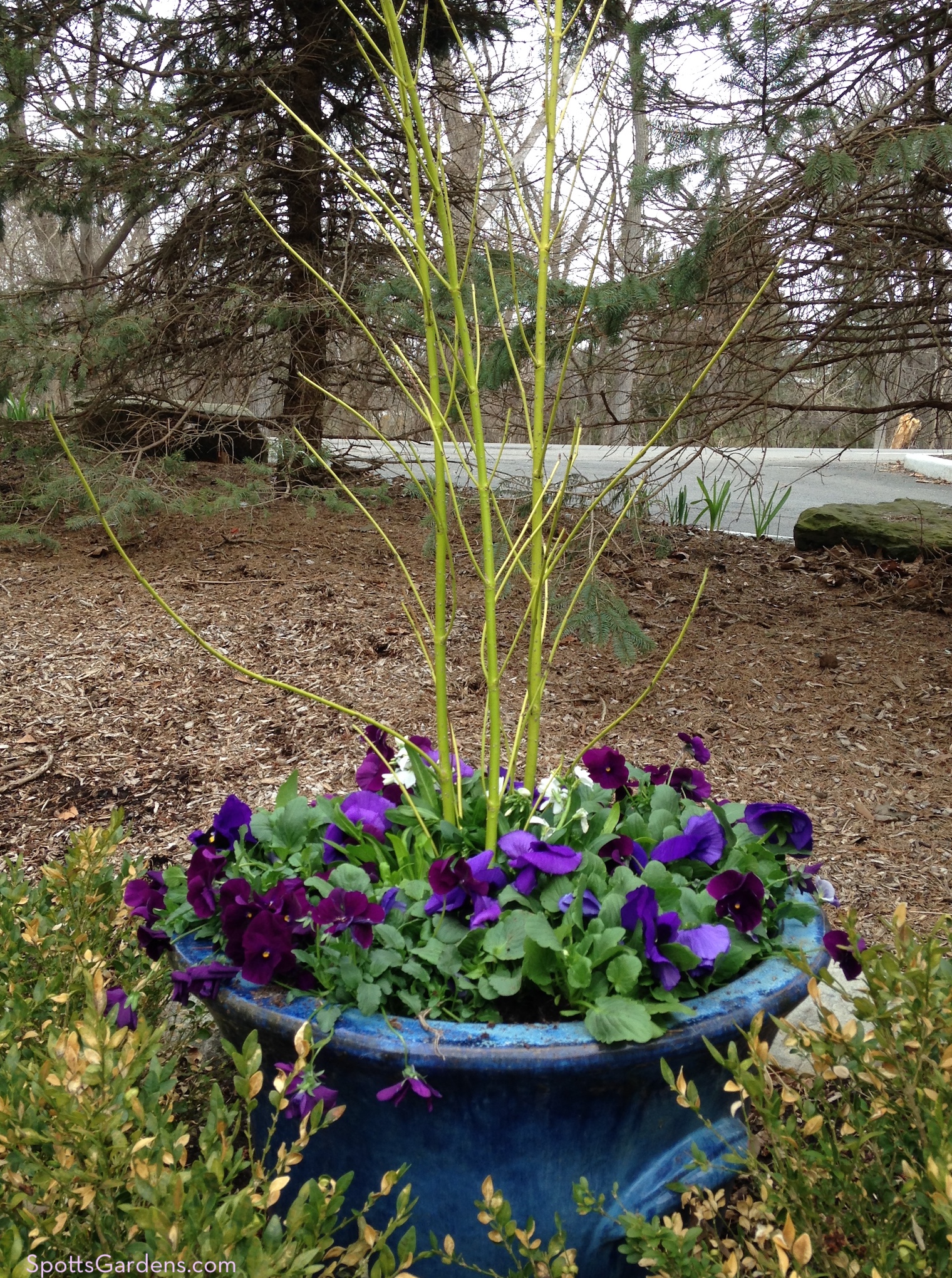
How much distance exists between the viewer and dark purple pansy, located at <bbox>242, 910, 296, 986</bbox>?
126 cm

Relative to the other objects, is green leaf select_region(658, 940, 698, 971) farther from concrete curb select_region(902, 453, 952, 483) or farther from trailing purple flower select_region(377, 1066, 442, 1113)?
concrete curb select_region(902, 453, 952, 483)

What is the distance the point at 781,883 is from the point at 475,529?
11.1ft

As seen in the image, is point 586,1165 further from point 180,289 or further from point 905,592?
point 180,289

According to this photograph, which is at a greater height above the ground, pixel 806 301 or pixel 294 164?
pixel 294 164

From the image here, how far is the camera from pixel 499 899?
4.56 ft

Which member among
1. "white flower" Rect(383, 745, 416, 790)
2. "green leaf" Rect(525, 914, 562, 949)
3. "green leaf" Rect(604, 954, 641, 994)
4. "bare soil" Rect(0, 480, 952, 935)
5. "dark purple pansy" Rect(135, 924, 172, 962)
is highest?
"white flower" Rect(383, 745, 416, 790)

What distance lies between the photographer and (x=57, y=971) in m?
1.56

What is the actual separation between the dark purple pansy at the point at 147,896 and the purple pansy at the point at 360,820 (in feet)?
0.86

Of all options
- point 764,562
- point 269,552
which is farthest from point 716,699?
point 269,552

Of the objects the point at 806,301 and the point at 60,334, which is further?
the point at 60,334

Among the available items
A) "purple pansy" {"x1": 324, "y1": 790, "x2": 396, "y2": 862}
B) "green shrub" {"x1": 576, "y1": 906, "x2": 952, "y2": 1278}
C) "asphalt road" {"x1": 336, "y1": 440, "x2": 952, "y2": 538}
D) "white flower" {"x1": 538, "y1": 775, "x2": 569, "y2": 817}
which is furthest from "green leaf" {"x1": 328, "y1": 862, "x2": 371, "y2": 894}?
"asphalt road" {"x1": 336, "y1": 440, "x2": 952, "y2": 538}

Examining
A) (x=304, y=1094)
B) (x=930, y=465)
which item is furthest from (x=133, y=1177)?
(x=930, y=465)

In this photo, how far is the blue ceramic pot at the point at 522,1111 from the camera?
3.90 ft

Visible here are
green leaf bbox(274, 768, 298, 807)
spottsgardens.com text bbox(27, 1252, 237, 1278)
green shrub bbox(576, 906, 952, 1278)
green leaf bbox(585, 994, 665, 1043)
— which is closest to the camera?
spottsgardens.com text bbox(27, 1252, 237, 1278)
